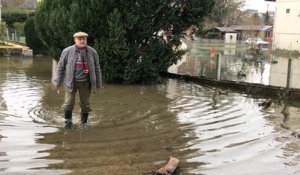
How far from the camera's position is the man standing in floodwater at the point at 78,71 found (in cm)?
864

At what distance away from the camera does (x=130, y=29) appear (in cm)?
1552

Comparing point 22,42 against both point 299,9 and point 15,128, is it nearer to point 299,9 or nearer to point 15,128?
point 15,128

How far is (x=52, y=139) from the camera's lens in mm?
8023

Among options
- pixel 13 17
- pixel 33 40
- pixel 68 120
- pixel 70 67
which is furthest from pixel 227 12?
pixel 70 67

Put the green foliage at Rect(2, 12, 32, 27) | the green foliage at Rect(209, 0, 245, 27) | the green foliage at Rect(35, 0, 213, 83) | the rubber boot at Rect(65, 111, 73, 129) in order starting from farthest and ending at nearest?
the green foliage at Rect(209, 0, 245, 27) < the green foliage at Rect(2, 12, 32, 27) < the green foliage at Rect(35, 0, 213, 83) < the rubber boot at Rect(65, 111, 73, 129)

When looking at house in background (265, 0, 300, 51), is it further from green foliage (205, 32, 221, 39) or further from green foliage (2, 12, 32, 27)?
green foliage (2, 12, 32, 27)

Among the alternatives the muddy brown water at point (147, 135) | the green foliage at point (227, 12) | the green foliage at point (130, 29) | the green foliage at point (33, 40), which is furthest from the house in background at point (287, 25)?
the muddy brown water at point (147, 135)

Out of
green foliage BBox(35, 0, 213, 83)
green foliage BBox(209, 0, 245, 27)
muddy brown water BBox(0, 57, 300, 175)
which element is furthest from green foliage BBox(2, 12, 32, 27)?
green foliage BBox(209, 0, 245, 27)

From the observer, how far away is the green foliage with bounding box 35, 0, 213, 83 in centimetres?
1527

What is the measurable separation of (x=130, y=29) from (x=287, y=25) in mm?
39484

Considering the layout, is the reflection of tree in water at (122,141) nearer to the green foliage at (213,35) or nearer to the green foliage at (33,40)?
the green foliage at (33,40)

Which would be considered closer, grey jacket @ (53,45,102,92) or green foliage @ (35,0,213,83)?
grey jacket @ (53,45,102,92)

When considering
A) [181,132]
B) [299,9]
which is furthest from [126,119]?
[299,9]

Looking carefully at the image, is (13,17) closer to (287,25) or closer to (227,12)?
(287,25)
